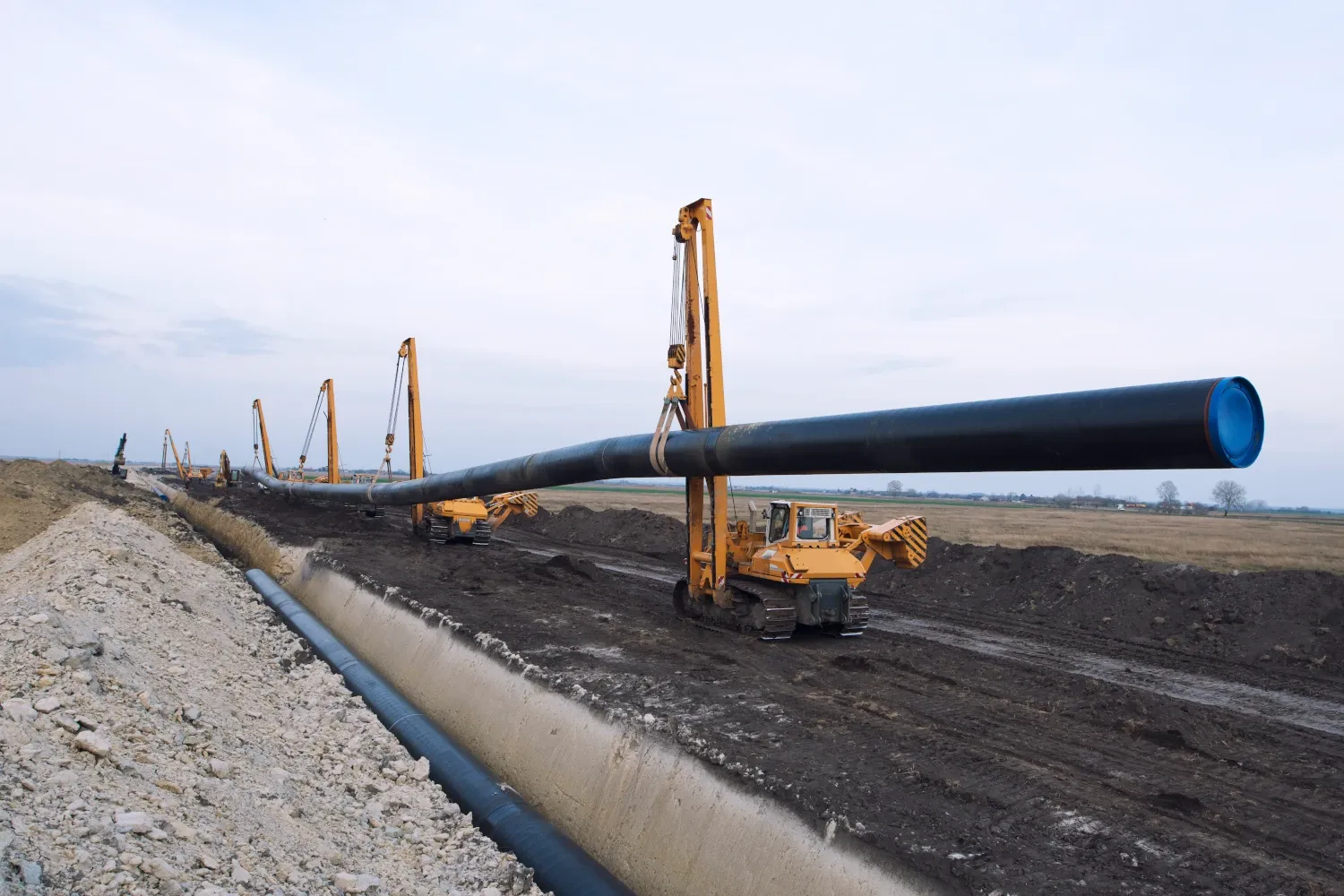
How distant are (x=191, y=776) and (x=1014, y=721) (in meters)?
8.08

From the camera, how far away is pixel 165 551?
2084 centimetres

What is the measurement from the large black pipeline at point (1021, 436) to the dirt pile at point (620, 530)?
1805cm

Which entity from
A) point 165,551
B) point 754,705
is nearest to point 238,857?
point 754,705

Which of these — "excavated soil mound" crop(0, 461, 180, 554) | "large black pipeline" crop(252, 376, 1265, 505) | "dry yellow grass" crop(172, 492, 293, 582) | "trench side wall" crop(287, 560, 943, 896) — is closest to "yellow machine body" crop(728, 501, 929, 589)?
"large black pipeline" crop(252, 376, 1265, 505)

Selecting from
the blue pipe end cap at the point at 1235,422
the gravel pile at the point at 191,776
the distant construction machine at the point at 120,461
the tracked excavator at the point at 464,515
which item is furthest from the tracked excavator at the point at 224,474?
the blue pipe end cap at the point at 1235,422

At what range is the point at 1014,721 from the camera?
30.1ft

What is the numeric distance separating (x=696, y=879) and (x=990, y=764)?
2980 mm

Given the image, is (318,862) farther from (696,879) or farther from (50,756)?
(696,879)

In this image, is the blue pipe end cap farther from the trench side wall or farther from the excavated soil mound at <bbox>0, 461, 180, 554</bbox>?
the excavated soil mound at <bbox>0, 461, 180, 554</bbox>

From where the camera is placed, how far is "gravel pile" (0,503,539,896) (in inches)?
192

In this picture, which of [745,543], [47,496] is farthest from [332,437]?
[745,543]

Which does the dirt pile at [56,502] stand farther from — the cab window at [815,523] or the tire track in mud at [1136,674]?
the tire track in mud at [1136,674]

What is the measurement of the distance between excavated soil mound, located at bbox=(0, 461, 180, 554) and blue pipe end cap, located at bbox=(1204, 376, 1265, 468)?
28.2m

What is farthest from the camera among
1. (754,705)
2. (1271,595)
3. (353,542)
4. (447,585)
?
(353,542)
